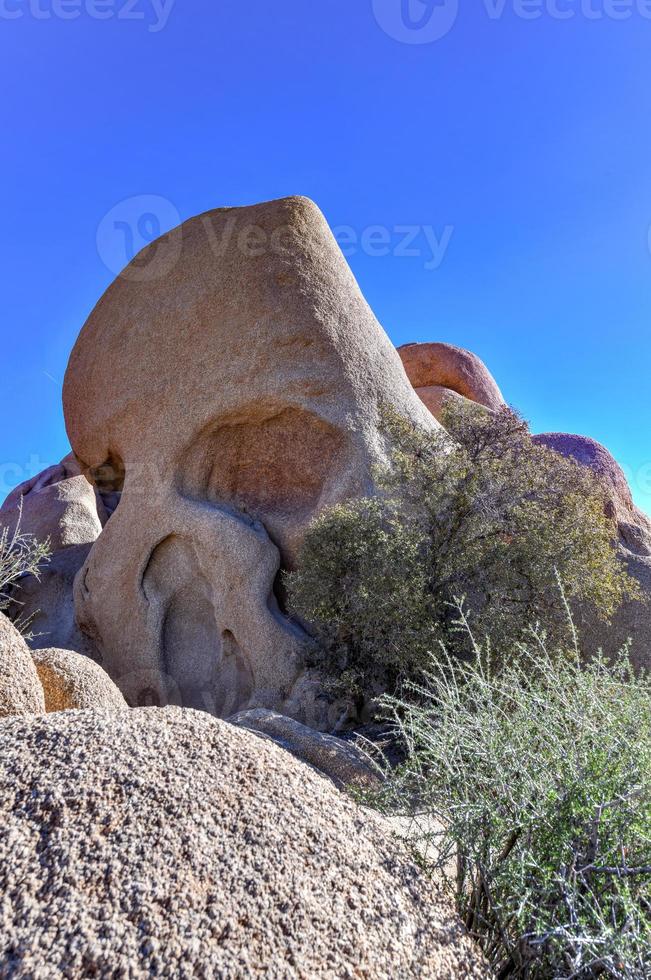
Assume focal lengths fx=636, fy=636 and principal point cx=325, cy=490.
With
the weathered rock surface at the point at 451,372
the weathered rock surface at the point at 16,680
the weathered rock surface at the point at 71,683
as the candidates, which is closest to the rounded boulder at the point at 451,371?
the weathered rock surface at the point at 451,372

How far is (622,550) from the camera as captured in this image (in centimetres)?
993

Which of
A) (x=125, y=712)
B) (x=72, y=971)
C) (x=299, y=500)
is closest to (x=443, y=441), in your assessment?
(x=299, y=500)

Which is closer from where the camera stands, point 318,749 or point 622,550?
point 318,749

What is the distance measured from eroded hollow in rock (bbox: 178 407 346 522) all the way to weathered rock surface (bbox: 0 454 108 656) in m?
3.03

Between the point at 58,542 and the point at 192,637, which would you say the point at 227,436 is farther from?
the point at 58,542

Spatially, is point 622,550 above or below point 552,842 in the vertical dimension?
above

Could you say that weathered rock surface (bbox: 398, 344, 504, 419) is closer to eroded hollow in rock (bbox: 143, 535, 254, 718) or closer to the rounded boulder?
the rounded boulder

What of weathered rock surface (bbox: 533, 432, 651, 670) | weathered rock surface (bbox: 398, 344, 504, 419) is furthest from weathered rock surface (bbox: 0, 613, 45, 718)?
weathered rock surface (bbox: 398, 344, 504, 419)

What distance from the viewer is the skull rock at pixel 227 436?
9461 millimetres

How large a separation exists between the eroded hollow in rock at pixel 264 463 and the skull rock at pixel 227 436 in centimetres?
2

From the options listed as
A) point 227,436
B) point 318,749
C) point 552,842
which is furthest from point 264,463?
point 552,842

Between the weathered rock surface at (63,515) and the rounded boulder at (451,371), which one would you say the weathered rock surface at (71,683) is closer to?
the weathered rock surface at (63,515)

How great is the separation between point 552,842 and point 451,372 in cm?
1769

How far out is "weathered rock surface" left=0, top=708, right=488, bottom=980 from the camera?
5.79ft
